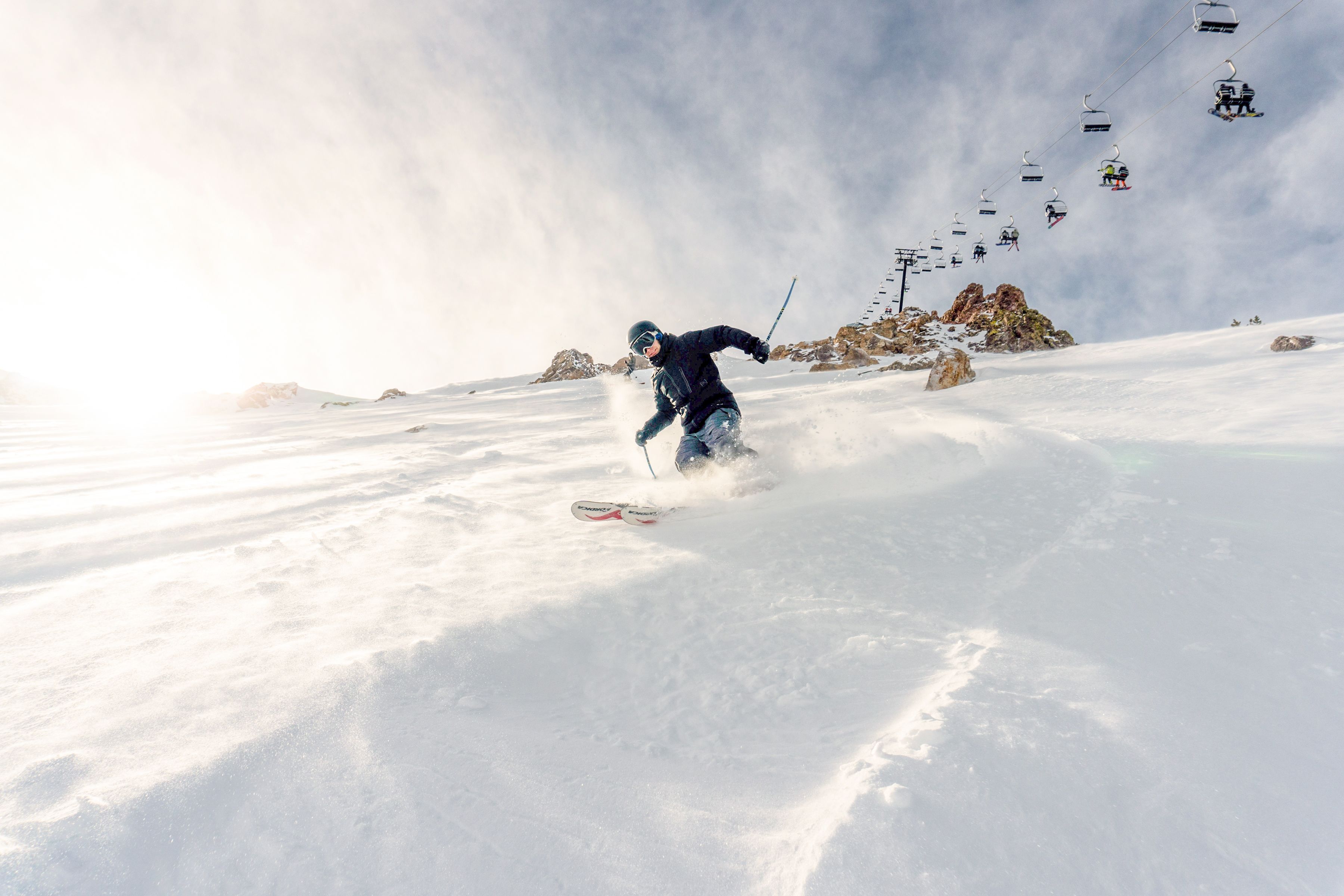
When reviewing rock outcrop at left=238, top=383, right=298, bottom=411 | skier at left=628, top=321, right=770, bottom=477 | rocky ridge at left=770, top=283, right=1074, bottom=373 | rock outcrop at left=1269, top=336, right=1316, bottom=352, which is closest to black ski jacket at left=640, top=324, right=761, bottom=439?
skier at left=628, top=321, right=770, bottom=477

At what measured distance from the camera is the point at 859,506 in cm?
414

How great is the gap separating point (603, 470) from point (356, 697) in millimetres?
4862

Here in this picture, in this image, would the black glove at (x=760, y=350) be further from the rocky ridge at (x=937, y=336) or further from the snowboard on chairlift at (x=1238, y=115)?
the rocky ridge at (x=937, y=336)

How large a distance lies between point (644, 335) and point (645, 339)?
2.3 inches

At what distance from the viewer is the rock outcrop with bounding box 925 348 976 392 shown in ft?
37.4

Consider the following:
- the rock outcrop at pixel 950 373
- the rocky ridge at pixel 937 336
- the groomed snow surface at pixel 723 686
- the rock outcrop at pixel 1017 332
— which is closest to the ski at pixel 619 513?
the groomed snow surface at pixel 723 686

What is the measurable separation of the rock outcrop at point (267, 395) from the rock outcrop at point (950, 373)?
3393 cm

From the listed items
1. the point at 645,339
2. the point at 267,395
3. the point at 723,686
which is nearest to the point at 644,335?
the point at 645,339

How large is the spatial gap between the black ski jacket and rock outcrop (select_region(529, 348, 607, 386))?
1987cm

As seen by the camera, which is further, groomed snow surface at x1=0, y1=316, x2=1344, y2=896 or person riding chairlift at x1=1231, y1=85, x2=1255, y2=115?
person riding chairlift at x1=1231, y1=85, x2=1255, y2=115

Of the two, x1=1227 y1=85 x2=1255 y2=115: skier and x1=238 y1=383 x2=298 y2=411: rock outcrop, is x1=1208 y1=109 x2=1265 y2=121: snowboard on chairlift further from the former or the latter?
x1=238 y1=383 x2=298 y2=411: rock outcrop

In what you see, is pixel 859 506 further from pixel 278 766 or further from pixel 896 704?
pixel 278 766

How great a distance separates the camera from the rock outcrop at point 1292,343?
8602mm

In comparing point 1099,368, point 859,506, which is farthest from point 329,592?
point 1099,368
